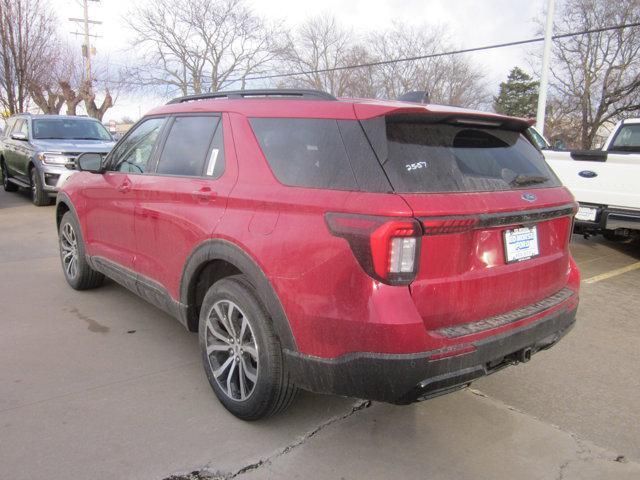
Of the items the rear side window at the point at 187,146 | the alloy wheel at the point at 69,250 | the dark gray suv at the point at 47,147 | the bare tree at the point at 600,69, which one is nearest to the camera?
the rear side window at the point at 187,146

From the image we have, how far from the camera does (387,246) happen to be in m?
2.17

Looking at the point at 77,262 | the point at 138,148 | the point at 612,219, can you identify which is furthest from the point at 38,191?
the point at 612,219

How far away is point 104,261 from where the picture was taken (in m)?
4.42

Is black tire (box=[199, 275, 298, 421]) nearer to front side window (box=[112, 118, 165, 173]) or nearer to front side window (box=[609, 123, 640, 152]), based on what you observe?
front side window (box=[112, 118, 165, 173])

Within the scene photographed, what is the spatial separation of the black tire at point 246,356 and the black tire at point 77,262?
2409 mm

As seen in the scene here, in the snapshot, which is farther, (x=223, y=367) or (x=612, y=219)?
(x=612, y=219)

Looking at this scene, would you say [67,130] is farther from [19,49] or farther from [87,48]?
[87,48]

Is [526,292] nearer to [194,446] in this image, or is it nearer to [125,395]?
[194,446]

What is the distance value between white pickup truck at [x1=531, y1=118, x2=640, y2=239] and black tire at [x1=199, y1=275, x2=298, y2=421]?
17.0ft

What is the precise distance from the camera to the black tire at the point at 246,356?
104 inches

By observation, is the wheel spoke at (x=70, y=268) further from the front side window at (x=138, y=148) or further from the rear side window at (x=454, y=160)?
the rear side window at (x=454, y=160)

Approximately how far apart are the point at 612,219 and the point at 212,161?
5.33 m

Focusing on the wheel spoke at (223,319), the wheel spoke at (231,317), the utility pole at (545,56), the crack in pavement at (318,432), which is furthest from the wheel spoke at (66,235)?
the utility pole at (545,56)

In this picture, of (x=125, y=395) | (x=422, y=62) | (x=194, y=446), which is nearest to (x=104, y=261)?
(x=125, y=395)
